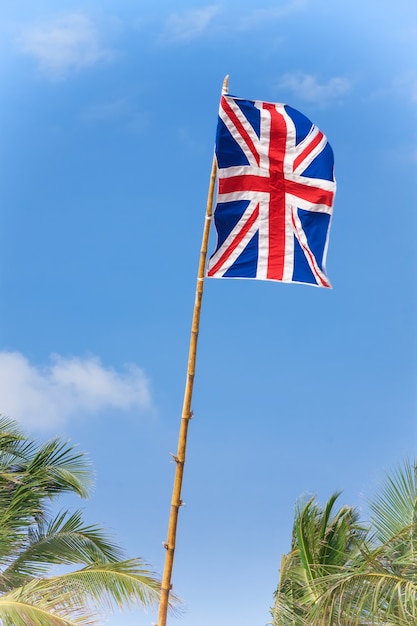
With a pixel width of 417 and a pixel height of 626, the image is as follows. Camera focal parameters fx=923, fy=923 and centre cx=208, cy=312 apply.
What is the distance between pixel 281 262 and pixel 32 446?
661 centimetres

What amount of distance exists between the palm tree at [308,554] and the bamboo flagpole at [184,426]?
13.8ft

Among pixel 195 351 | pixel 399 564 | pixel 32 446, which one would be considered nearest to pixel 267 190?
pixel 195 351

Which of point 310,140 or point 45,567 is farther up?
point 310,140

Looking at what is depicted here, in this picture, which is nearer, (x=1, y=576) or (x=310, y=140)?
(x=310, y=140)

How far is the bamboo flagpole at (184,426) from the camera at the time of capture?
988cm

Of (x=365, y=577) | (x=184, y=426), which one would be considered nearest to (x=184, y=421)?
(x=184, y=426)

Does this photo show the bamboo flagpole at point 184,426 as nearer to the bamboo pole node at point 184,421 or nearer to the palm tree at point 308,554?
the bamboo pole node at point 184,421

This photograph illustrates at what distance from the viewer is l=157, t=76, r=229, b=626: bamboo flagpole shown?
389 inches

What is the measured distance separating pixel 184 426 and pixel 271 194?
3.23 meters

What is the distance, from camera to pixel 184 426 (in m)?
10.3

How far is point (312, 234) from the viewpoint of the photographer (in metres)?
11.7

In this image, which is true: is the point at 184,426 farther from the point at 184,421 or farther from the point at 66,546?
the point at 66,546

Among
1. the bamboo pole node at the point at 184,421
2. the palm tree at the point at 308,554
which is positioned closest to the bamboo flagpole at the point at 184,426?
the bamboo pole node at the point at 184,421

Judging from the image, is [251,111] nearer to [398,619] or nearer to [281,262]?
[281,262]
